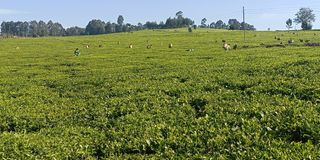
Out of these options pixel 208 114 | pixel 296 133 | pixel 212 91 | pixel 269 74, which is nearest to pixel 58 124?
pixel 208 114

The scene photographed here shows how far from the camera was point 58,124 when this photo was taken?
632 inches

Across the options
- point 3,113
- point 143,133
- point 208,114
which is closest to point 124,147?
point 143,133

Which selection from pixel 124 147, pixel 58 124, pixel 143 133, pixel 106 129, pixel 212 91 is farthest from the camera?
pixel 212 91

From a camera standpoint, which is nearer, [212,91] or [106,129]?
[106,129]

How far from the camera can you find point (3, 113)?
1798 cm

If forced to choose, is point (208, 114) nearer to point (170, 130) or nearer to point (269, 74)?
point (170, 130)

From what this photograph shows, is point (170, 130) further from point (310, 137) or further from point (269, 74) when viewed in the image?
point (269, 74)

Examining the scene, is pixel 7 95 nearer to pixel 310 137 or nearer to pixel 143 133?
A: pixel 143 133

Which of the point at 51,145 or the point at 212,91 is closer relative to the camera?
the point at 51,145

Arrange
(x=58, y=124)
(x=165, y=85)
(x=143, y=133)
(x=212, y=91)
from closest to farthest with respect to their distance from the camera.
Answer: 1. (x=143, y=133)
2. (x=58, y=124)
3. (x=212, y=91)
4. (x=165, y=85)

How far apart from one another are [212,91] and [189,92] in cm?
109

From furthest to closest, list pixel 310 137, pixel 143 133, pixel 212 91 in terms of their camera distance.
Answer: pixel 212 91, pixel 143 133, pixel 310 137

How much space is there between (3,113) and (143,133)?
291 inches

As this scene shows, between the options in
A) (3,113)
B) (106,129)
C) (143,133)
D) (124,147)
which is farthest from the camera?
(3,113)
